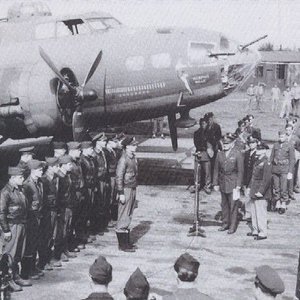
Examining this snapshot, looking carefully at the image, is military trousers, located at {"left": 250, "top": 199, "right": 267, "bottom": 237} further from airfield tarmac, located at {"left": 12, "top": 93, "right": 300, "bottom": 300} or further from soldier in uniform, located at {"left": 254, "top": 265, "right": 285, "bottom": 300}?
soldier in uniform, located at {"left": 254, "top": 265, "right": 285, "bottom": 300}

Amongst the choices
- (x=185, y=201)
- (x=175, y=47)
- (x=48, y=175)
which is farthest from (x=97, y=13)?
(x=48, y=175)

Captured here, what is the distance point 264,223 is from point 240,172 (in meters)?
1.18

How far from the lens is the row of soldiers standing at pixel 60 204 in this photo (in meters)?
8.16

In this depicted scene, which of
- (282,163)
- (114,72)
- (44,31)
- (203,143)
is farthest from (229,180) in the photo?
(44,31)

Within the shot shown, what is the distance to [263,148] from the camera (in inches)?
431

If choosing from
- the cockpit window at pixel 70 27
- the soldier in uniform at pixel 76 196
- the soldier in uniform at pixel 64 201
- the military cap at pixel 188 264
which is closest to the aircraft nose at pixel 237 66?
the cockpit window at pixel 70 27

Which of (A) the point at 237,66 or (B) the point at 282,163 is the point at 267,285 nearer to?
(B) the point at 282,163

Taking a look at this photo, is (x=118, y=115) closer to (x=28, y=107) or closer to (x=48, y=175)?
(x=28, y=107)

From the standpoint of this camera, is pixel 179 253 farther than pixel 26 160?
Yes

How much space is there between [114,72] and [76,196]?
15.3 ft

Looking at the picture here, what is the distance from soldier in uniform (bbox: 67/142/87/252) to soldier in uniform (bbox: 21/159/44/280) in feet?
3.02

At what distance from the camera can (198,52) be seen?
1338 cm

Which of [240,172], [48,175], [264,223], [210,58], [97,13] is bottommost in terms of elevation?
[264,223]

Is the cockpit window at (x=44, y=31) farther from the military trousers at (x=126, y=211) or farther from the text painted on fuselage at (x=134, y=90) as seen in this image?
the military trousers at (x=126, y=211)
